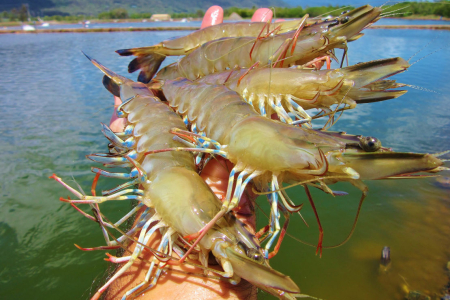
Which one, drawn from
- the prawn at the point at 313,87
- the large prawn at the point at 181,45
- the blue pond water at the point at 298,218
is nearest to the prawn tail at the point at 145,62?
the large prawn at the point at 181,45

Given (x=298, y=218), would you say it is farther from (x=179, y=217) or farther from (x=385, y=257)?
(x=179, y=217)

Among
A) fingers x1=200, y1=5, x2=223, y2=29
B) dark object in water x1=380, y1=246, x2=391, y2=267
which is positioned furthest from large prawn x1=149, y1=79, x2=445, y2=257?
dark object in water x1=380, y1=246, x2=391, y2=267

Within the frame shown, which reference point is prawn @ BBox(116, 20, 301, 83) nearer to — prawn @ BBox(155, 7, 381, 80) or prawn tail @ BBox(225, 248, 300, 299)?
prawn @ BBox(155, 7, 381, 80)

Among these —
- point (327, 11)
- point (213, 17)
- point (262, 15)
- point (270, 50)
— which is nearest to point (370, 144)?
point (270, 50)

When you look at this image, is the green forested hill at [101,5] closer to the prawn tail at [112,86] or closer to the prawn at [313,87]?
the prawn tail at [112,86]

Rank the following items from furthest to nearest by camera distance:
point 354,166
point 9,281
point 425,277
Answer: point 425,277 < point 9,281 < point 354,166

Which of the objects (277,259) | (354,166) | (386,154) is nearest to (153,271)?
(354,166)

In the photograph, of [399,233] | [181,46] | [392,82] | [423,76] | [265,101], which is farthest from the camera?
[423,76]

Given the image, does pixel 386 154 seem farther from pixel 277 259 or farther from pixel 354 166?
pixel 277 259
